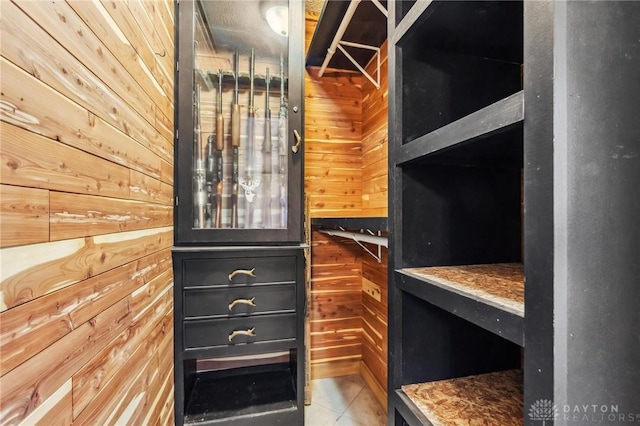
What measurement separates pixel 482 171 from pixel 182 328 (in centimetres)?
130

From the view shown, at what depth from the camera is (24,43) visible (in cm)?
45

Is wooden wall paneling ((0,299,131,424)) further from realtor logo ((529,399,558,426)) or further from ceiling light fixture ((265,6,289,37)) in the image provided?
ceiling light fixture ((265,6,289,37))

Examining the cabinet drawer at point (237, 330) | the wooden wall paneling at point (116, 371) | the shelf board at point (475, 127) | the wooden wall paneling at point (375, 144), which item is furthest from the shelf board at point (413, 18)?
the cabinet drawer at point (237, 330)

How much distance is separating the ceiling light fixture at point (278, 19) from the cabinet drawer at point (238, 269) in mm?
1108

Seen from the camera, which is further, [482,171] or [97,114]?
[482,171]

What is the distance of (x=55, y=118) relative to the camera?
20.1 inches

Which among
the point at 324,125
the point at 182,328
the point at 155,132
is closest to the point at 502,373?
the point at 182,328

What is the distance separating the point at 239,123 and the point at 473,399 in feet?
4.71

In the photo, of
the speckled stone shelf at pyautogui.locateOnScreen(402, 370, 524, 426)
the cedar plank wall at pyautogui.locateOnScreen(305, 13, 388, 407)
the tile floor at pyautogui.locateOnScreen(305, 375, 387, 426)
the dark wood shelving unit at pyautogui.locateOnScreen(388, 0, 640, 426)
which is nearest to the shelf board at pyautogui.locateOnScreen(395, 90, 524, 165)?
the dark wood shelving unit at pyautogui.locateOnScreen(388, 0, 640, 426)

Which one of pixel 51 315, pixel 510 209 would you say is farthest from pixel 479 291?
pixel 51 315

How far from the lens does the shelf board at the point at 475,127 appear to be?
1.38ft

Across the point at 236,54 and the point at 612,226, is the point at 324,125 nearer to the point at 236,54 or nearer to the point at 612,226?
the point at 236,54

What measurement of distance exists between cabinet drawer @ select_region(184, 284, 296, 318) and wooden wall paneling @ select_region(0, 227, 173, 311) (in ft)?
1.80

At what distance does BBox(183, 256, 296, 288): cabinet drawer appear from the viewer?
4.12 feet
